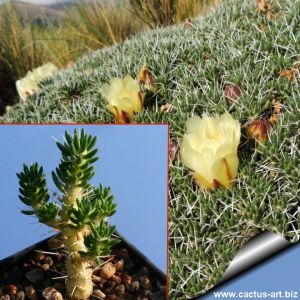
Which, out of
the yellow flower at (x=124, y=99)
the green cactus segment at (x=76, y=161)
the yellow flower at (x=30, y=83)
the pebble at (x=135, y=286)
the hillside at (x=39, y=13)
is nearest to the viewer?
the green cactus segment at (x=76, y=161)

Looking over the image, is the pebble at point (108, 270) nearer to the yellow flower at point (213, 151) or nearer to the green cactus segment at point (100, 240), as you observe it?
the green cactus segment at point (100, 240)

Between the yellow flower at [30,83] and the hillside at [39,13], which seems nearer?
the yellow flower at [30,83]

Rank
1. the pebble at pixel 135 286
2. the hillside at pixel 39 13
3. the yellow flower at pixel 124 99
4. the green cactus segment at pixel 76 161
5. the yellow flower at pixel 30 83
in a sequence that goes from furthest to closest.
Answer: the hillside at pixel 39 13 < the yellow flower at pixel 30 83 < the yellow flower at pixel 124 99 < the pebble at pixel 135 286 < the green cactus segment at pixel 76 161

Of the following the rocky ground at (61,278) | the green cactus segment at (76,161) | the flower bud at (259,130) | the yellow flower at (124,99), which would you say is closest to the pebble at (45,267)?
the rocky ground at (61,278)

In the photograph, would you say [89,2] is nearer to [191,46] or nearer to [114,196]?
[191,46]

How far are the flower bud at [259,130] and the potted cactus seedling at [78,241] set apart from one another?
1.39ft

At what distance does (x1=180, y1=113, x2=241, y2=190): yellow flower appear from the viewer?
1.76 m

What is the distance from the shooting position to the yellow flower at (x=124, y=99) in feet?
6.66

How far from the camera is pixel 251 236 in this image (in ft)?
5.75

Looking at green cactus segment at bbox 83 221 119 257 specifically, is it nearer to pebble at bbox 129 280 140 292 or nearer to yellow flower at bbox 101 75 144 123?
pebble at bbox 129 280 140 292

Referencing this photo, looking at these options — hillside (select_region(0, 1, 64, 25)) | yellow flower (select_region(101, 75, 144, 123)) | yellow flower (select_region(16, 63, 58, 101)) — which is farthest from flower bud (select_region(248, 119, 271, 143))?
hillside (select_region(0, 1, 64, 25))

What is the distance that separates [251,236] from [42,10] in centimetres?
193

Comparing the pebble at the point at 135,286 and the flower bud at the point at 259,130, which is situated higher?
the flower bud at the point at 259,130

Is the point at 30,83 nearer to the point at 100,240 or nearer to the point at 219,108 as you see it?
the point at 219,108
